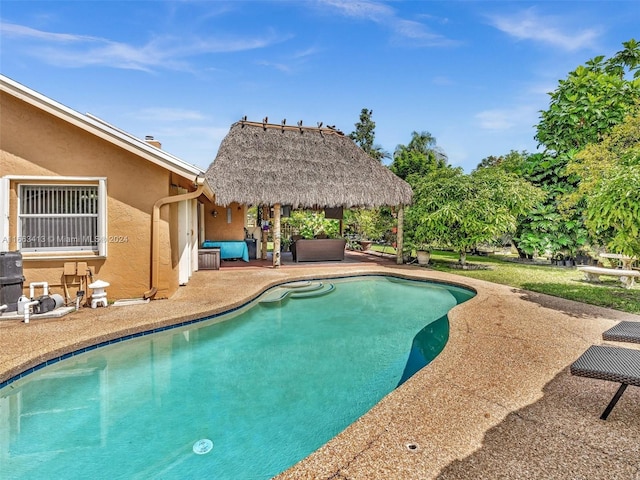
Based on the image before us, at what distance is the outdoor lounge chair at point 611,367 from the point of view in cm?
281

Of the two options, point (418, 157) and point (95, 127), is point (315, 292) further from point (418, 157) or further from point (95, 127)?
point (418, 157)

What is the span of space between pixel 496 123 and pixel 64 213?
20266mm

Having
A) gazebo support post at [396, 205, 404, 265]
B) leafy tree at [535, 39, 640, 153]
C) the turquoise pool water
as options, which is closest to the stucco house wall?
the turquoise pool water

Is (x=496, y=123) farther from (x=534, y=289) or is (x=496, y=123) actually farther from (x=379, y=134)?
(x=379, y=134)

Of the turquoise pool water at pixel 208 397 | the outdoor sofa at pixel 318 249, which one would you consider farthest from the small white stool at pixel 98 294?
the outdoor sofa at pixel 318 249

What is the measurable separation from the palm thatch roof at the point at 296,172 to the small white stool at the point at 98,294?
5620mm

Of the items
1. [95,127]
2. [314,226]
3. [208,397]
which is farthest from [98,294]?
[314,226]

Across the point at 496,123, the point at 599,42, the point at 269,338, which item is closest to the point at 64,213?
the point at 269,338

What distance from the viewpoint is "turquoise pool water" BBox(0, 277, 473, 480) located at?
3170 mm

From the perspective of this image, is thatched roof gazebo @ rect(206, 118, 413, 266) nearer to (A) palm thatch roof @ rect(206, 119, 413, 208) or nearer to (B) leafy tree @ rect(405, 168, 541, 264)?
(A) palm thatch roof @ rect(206, 119, 413, 208)

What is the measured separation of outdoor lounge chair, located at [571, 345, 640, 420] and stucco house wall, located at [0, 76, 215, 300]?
6.98m

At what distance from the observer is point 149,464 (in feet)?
10.2

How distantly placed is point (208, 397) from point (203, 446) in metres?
1.01

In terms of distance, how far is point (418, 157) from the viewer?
101 ft
